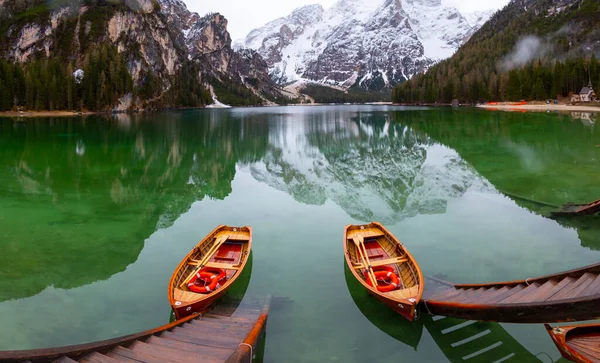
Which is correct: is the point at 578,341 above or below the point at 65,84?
below

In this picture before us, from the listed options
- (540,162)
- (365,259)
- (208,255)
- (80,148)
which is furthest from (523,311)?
(80,148)

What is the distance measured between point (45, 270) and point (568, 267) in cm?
2052

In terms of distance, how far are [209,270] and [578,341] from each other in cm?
1097

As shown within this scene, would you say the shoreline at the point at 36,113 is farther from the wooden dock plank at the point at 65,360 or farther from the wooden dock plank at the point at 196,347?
the wooden dock plank at the point at 65,360

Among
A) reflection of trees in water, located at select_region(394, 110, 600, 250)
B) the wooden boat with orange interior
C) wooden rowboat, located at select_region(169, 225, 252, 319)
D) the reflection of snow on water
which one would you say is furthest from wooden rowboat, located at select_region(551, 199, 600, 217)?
the reflection of snow on water

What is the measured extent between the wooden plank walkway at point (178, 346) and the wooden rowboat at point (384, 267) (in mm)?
3856

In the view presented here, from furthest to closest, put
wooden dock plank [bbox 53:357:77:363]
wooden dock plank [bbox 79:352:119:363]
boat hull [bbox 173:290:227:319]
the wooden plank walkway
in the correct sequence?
boat hull [bbox 173:290:227:319]
wooden dock plank [bbox 79:352:119:363]
the wooden plank walkway
wooden dock plank [bbox 53:357:77:363]

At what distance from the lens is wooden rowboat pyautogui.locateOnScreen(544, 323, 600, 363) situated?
8453 millimetres

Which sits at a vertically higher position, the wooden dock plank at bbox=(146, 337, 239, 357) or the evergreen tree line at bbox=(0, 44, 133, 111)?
the evergreen tree line at bbox=(0, 44, 133, 111)

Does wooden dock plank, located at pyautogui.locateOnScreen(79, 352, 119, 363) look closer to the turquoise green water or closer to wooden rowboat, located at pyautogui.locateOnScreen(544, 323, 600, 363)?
the turquoise green water

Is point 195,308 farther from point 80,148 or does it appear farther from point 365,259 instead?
point 80,148

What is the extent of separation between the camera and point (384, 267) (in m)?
14.3

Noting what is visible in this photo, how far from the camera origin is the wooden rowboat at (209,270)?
11891mm

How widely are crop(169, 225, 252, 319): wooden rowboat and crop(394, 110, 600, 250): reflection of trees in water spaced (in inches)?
611
